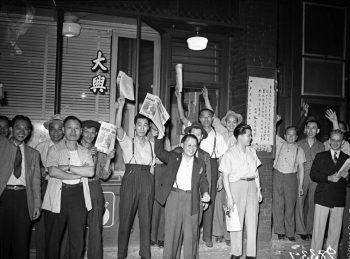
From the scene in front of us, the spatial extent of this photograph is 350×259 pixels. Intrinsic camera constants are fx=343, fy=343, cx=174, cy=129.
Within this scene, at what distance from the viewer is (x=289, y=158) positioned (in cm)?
704

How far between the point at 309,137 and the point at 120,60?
14.6ft

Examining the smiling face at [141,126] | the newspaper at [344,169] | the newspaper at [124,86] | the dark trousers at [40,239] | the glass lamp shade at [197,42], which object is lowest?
the dark trousers at [40,239]

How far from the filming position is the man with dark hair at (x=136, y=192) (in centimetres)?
538

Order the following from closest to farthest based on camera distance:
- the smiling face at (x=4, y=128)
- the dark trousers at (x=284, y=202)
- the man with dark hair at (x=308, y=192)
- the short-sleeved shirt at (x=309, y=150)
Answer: the smiling face at (x=4, y=128)
the dark trousers at (x=284, y=202)
the man with dark hair at (x=308, y=192)
the short-sleeved shirt at (x=309, y=150)

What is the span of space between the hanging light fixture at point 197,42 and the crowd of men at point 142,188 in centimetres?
156

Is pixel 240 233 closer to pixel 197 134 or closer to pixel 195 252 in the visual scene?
pixel 195 252

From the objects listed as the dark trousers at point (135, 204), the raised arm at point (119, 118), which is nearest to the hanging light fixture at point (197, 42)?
the raised arm at point (119, 118)

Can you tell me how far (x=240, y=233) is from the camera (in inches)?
219

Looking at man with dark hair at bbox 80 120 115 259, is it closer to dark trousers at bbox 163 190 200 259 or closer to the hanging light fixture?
dark trousers at bbox 163 190 200 259

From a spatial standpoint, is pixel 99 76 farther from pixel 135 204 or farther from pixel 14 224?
pixel 14 224

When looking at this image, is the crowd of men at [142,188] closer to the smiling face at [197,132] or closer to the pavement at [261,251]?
the smiling face at [197,132]

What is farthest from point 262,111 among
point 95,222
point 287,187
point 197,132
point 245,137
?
point 95,222

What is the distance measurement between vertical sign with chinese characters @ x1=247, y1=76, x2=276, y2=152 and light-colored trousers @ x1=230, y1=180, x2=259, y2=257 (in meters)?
1.36

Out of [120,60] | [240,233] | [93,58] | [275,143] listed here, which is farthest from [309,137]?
[93,58]
